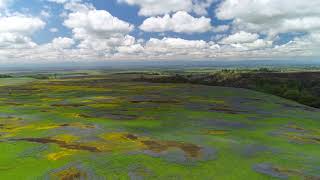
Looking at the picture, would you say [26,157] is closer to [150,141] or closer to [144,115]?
[150,141]

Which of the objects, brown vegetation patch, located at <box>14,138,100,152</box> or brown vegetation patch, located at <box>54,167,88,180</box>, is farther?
brown vegetation patch, located at <box>14,138,100,152</box>

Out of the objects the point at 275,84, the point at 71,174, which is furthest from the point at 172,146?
the point at 275,84

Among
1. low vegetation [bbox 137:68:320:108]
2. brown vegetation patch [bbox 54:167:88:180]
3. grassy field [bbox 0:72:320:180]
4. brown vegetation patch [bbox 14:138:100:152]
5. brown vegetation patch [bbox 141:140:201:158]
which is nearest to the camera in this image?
brown vegetation patch [bbox 54:167:88:180]

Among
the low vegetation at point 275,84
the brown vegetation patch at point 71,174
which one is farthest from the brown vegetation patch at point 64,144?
the low vegetation at point 275,84

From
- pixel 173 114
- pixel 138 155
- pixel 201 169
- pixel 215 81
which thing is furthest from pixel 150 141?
pixel 215 81

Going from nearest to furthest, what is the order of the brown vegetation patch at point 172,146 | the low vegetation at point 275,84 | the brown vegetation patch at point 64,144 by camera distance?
the brown vegetation patch at point 172,146 → the brown vegetation patch at point 64,144 → the low vegetation at point 275,84

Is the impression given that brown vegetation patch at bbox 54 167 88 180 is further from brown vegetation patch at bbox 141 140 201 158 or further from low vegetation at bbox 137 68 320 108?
low vegetation at bbox 137 68 320 108

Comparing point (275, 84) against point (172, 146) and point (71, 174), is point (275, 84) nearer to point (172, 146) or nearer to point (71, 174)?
point (172, 146)

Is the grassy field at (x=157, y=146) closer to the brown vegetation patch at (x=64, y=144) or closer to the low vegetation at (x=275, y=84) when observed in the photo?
the brown vegetation patch at (x=64, y=144)

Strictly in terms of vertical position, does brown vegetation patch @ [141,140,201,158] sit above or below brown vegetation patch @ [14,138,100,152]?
below

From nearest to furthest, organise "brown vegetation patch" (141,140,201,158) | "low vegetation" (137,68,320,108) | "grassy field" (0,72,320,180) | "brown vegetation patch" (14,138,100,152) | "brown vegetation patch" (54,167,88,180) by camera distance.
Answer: "brown vegetation patch" (54,167,88,180) < "grassy field" (0,72,320,180) < "brown vegetation patch" (141,140,201,158) < "brown vegetation patch" (14,138,100,152) < "low vegetation" (137,68,320,108)

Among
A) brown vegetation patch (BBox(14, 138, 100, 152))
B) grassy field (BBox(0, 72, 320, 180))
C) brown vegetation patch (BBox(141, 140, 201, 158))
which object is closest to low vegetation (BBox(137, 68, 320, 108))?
grassy field (BBox(0, 72, 320, 180))

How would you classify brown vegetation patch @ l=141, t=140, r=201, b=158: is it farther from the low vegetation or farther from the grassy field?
the low vegetation
